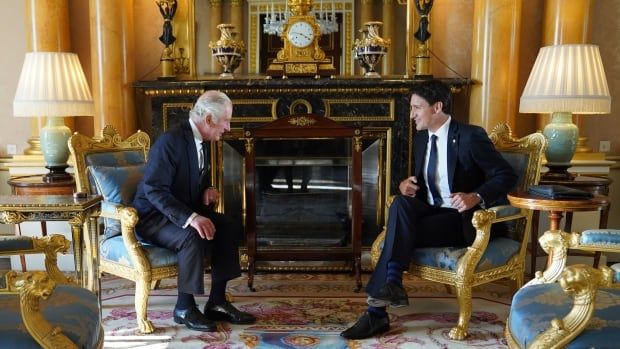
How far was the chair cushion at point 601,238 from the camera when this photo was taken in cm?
204

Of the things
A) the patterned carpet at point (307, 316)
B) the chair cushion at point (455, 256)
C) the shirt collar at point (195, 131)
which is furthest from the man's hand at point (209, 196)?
the chair cushion at point (455, 256)

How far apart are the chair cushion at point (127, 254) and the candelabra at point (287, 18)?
80.8 inches

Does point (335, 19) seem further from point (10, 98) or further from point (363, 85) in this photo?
point (10, 98)

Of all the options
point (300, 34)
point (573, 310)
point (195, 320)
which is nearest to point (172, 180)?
point (195, 320)

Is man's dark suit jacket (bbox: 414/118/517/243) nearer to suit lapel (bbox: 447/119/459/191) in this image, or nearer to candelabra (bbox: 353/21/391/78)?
suit lapel (bbox: 447/119/459/191)

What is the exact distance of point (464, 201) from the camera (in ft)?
9.27

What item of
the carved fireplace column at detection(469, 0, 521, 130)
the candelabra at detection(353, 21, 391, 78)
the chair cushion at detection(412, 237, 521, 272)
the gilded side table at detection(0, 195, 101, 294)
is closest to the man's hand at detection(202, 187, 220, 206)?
the gilded side table at detection(0, 195, 101, 294)

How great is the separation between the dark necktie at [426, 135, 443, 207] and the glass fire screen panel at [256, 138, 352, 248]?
0.86 m

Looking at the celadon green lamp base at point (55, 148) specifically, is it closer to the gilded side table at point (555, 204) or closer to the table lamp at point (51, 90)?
the table lamp at point (51, 90)

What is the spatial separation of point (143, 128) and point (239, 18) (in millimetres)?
1153

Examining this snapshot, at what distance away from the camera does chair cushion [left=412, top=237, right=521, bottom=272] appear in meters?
2.78

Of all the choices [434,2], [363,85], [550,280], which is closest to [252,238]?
[363,85]

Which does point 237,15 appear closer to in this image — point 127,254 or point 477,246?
point 127,254

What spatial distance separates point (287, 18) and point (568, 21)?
2.04 metres
